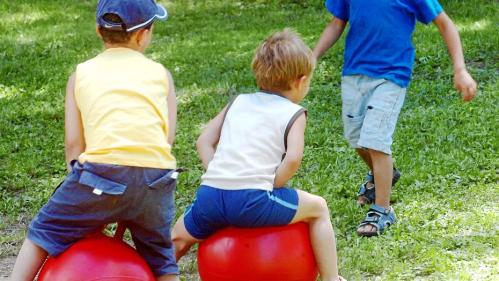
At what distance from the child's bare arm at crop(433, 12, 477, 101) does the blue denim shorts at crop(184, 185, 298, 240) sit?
1.40 meters

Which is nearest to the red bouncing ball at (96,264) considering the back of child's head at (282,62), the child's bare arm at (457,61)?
the back of child's head at (282,62)

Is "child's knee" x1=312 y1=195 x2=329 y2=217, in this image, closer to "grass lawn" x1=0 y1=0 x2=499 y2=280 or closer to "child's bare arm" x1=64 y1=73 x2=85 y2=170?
"grass lawn" x1=0 y1=0 x2=499 y2=280

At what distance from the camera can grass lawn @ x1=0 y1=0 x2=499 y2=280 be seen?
518 cm

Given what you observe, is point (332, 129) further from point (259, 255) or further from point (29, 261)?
point (29, 261)

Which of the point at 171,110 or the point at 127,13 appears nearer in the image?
the point at 127,13

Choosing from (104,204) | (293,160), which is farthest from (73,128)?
(293,160)

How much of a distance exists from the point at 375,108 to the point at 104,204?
84.9 inches

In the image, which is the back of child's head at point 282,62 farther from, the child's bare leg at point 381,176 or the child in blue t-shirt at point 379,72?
the child's bare leg at point 381,176

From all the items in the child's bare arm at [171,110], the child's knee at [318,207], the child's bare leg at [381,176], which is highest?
the child's bare arm at [171,110]

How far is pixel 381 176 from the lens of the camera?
545 cm

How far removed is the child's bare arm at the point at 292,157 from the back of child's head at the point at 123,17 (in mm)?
830

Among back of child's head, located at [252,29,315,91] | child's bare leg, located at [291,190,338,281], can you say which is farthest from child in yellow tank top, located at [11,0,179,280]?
child's bare leg, located at [291,190,338,281]

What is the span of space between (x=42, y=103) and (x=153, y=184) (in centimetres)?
539

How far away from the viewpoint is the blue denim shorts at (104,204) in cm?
371
